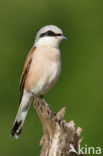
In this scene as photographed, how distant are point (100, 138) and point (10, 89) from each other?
1899mm

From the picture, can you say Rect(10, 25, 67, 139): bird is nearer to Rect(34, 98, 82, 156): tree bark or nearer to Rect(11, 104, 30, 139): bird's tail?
Rect(11, 104, 30, 139): bird's tail

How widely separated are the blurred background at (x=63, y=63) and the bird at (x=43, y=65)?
239 cm

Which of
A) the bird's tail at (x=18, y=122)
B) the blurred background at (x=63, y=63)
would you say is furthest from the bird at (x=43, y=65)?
the blurred background at (x=63, y=63)

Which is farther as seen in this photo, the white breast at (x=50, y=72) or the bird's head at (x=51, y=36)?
the bird's head at (x=51, y=36)

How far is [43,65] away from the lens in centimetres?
812

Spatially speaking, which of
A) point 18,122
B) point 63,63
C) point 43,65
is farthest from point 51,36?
point 63,63

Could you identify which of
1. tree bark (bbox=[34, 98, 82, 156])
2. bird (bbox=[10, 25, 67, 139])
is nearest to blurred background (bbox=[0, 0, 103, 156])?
bird (bbox=[10, 25, 67, 139])

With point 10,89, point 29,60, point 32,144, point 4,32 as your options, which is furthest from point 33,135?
point 29,60

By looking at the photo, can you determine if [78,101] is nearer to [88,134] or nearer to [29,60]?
[88,134]

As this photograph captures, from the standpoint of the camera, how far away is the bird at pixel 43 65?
26.7ft

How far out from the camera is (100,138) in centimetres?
1077

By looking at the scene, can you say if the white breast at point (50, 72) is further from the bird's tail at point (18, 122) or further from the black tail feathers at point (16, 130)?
the black tail feathers at point (16, 130)

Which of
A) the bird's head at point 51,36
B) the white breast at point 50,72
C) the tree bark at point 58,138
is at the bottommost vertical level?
the tree bark at point 58,138

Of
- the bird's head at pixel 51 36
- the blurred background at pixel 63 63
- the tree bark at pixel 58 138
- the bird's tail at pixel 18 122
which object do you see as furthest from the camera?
the blurred background at pixel 63 63
